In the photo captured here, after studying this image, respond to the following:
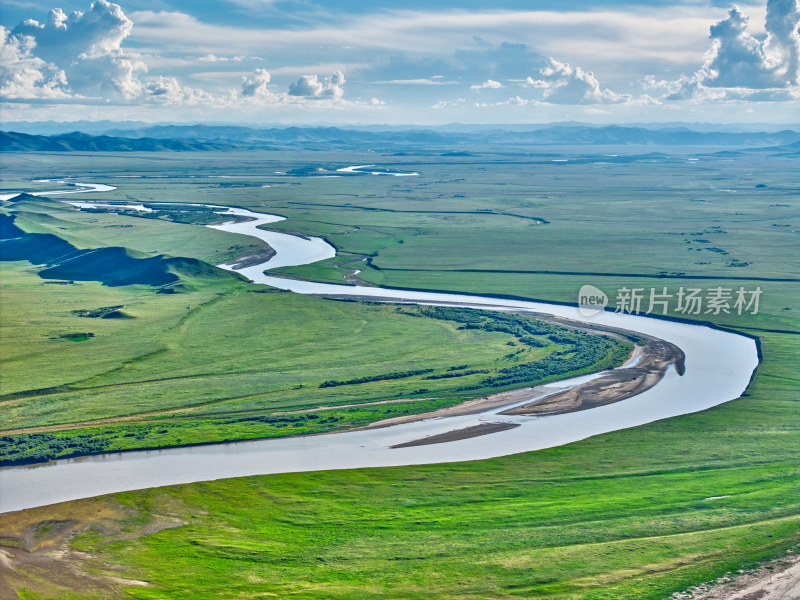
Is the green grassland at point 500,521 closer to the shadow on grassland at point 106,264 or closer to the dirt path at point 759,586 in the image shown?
the dirt path at point 759,586

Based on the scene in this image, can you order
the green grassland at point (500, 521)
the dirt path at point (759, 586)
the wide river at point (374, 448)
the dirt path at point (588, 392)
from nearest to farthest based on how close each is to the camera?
the dirt path at point (759, 586) → the green grassland at point (500, 521) → the wide river at point (374, 448) → the dirt path at point (588, 392)

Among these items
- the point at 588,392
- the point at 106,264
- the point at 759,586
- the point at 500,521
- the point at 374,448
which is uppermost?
the point at 106,264

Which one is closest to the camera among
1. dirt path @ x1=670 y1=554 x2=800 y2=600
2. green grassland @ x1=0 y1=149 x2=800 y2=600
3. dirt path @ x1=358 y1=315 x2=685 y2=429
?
dirt path @ x1=670 y1=554 x2=800 y2=600

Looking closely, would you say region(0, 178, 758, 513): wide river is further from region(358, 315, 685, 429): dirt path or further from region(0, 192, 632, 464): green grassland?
region(0, 192, 632, 464): green grassland

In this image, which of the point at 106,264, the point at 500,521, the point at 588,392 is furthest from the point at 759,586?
the point at 106,264

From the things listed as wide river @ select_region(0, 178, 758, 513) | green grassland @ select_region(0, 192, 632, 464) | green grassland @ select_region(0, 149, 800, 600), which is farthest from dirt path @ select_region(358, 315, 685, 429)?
green grassland @ select_region(0, 149, 800, 600)

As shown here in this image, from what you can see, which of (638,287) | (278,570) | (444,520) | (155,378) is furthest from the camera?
(638,287)

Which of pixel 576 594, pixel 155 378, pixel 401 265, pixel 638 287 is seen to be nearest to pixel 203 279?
pixel 401 265

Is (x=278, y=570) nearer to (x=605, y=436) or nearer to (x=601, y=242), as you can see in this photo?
(x=605, y=436)

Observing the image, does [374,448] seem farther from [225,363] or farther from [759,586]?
[759,586]

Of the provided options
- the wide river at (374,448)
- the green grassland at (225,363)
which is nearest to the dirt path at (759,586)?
the wide river at (374,448)

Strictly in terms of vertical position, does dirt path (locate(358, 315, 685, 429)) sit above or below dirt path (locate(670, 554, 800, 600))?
above
